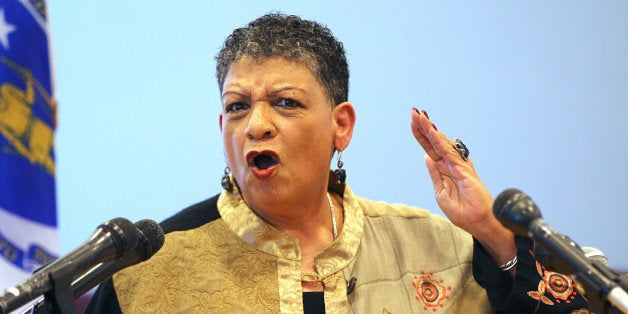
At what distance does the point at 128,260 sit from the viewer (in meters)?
1.58

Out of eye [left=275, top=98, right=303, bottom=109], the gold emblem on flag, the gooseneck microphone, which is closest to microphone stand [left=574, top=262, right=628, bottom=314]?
the gooseneck microphone

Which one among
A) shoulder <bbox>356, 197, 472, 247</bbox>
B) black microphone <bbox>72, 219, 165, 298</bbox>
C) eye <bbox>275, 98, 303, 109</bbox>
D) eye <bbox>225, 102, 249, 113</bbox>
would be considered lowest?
shoulder <bbox>356, 197, 472, 247</bbox>

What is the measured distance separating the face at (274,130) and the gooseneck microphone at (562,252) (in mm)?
766

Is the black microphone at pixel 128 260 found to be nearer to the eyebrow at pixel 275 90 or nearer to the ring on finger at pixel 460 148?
the eyebrow at pixel 275 90

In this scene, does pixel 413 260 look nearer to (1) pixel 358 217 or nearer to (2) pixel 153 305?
(1) pixel 358 217

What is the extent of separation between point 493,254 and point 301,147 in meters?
0.58

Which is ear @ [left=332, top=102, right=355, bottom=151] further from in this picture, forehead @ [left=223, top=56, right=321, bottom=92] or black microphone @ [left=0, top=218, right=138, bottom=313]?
black microphone @ [left=0, top=218, right=138, bottom=313]

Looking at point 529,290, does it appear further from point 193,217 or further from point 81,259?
point 81,259

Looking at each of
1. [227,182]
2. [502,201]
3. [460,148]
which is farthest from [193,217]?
[502,201]

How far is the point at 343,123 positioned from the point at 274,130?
289mm

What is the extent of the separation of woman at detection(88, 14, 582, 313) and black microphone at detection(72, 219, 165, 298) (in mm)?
520

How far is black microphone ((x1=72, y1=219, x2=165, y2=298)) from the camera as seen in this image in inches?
59.6

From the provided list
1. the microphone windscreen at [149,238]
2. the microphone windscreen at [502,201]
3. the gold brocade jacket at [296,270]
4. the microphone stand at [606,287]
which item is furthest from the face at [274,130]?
the microphone stand at [606,287]

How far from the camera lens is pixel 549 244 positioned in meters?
1.44
